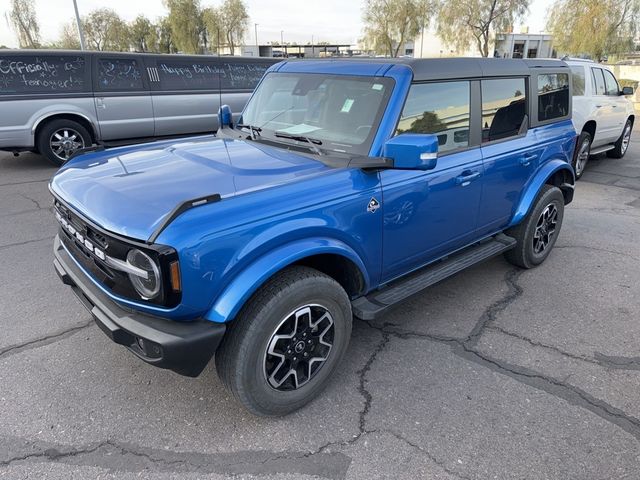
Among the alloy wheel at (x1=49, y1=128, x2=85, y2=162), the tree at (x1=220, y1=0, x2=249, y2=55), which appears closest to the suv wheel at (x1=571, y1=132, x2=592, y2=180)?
the alloy wheel at (x1=49, y1=128, x2=85, y2=162)

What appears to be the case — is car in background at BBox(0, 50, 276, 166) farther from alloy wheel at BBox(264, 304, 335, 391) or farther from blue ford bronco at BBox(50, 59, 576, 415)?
alloy wheel at BBox(264, 304, 335, 391)

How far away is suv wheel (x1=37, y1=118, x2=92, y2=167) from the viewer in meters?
7.79

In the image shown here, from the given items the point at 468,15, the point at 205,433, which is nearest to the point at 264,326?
the point at 205,433

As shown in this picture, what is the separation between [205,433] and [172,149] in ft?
6.03

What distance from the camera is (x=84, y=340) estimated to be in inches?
127

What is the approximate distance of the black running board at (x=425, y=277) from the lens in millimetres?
2895

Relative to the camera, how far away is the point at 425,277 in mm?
3322

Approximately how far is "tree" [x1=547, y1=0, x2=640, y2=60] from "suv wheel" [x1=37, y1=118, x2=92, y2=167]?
2900cm

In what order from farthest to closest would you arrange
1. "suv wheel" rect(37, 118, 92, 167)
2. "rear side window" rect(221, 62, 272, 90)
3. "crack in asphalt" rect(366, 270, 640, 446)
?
"rear side window" rect(221, 62, 272, 90), "suv wheel" rect(37, 118, 92, 167), "crack in asphalt" rect(366, 270, 640, 446)

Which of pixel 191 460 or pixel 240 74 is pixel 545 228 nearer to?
pixel 191 460

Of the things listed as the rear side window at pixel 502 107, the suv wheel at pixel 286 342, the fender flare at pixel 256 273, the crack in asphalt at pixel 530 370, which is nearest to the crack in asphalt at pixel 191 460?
the suv wheel at pixel 286 342

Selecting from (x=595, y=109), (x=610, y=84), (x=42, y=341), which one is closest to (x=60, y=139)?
(x=42, y=341)

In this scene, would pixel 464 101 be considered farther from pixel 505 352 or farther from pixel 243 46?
pixel 243 46

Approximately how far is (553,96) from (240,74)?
7025 millimetres
